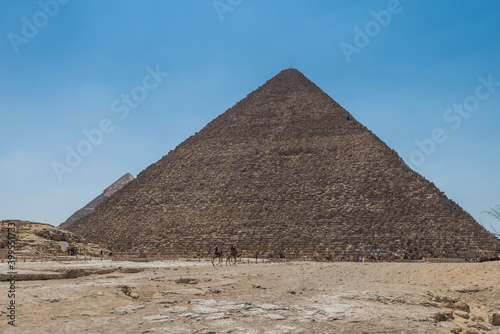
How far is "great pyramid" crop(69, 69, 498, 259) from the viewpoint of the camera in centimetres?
3828

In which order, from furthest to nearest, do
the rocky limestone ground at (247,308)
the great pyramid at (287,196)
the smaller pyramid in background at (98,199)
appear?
the smaller pyramid in background at (98,199), the great pyramid at (287,196), the rocky limestone ground at (247,308)

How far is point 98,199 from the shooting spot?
305ft

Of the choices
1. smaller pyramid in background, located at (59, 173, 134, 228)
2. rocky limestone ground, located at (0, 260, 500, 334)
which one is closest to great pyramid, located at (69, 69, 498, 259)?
rocky limestone ground, located at (0, 260, 500, 334)

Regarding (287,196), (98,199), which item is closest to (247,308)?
(287,196)

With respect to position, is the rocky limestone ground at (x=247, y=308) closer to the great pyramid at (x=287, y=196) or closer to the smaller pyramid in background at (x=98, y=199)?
the great pyramid at (x=287, y=196)

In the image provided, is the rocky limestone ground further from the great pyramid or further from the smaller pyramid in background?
the smaller pyramid in background

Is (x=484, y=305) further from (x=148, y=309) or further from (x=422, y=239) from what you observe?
(x=422, y=239)

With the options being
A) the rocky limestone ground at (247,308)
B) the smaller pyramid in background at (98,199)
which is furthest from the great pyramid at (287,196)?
the smaller pyramid in background at (98,199)

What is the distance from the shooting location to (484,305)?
8.22 meters

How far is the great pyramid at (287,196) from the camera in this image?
38281 millimetres

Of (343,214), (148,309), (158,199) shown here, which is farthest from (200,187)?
(148,309)

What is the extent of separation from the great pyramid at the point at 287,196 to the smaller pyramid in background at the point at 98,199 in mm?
36471

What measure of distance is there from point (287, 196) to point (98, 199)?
57.1m

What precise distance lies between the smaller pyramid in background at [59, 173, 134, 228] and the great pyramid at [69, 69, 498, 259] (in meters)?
36.5
